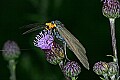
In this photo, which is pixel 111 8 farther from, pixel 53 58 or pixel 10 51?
pixel 10 51

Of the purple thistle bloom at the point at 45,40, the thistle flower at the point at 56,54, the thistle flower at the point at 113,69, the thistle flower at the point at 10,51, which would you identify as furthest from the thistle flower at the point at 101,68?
→ the thistle flower at the point at 10,51

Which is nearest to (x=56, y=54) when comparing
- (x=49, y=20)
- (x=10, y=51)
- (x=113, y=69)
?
(x=113, y=69)

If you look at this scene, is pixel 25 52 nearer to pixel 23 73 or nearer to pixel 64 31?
pixel 23 73

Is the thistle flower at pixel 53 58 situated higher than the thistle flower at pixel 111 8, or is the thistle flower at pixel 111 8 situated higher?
the thistle flower at pixel 111 8

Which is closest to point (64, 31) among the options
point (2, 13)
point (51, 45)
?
point (51, 45)

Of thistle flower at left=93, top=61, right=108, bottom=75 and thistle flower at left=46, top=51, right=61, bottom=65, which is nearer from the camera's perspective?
thistle flower at left=93, top=61, right=108, bottom=75

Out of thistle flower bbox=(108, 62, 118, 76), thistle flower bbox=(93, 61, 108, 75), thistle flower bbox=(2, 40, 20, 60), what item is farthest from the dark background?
thistle flower bbox=(108, 62, 118, 76)

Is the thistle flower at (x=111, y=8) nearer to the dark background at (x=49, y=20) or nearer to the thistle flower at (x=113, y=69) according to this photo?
the thistle flower at (x=113, y=69)

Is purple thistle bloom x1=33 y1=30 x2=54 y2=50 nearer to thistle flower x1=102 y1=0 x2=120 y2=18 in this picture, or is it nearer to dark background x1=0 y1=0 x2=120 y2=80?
thistle flower x1=102 y1=0 x2=120 y2=18
